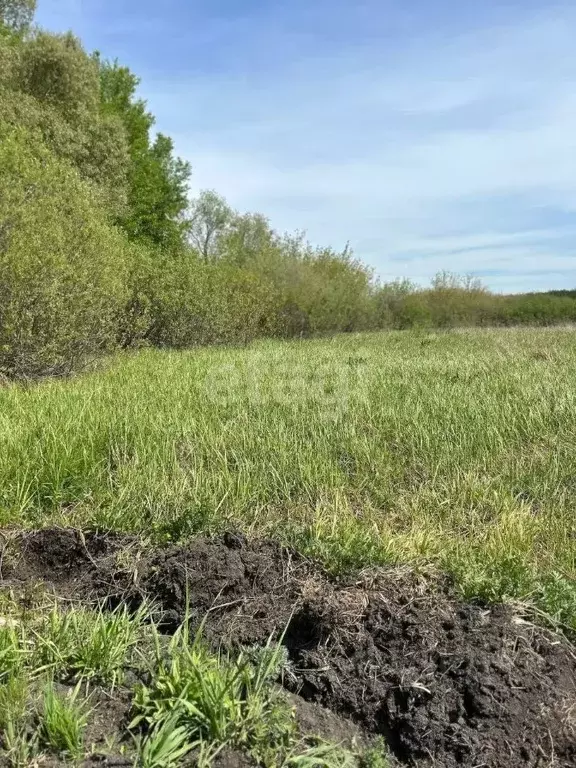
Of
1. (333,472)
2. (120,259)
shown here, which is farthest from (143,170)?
(333,472)

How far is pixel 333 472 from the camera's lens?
4281 mm

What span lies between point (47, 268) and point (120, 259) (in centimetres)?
324

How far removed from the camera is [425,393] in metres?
7.02

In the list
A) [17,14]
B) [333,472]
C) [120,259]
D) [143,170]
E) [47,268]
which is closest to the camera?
[333,472]

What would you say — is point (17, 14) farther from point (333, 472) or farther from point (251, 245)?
point (333, 472)

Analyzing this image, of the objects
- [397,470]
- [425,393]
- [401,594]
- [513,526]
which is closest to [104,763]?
[401,594]

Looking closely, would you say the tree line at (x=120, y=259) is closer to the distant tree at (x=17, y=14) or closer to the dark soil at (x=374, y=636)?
the distant tree at (x=17, y=14)

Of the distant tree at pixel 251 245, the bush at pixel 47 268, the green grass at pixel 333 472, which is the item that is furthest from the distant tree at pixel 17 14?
the green grass at pixel 333 472

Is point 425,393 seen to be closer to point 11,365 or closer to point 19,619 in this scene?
point 19,619

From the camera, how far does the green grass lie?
128 inches

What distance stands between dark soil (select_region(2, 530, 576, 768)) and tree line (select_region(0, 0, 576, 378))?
237 inches

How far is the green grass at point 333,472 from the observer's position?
3.25 metres

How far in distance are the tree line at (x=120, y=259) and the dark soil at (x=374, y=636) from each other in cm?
602

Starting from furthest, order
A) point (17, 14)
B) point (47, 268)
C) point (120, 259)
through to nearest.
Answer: point (17, 14) < point (120, 259) < point (47, 268)
